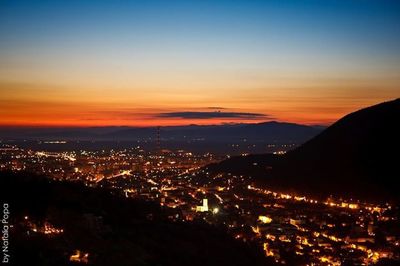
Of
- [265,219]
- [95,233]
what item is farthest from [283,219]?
[95,233]

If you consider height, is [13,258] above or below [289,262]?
above

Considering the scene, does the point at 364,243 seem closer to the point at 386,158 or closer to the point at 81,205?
the point at 81,205

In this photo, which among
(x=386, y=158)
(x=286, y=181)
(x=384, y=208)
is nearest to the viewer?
(x=384, y=208)

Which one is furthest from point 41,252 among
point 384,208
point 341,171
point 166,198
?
point 341,171

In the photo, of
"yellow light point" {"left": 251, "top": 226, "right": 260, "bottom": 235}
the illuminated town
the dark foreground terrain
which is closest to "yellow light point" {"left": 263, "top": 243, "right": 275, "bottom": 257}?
the illuminated town

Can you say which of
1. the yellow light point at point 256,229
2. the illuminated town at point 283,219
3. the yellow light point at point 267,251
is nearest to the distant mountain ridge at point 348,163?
the illuminated town at point 283,219

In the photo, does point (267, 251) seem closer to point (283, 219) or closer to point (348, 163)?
point (283, 219)

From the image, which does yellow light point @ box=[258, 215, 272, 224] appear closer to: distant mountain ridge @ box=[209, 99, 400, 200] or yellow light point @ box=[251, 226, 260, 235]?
yellow light point @ box=[251, 226, 260, 235]

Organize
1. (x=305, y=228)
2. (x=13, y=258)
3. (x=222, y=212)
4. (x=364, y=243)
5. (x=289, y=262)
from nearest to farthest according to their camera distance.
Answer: (x=13, y=258), (x=289, y=262), (x=364, y=243), (x=305, y=228), (x=222, y=212)

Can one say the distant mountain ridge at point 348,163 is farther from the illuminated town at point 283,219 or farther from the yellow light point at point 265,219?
the yellow light point at point 265,219
